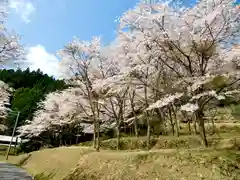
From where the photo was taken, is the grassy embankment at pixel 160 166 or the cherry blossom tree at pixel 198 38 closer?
the grassy embankment at pixel 160 166

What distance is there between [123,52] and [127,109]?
25.9ft

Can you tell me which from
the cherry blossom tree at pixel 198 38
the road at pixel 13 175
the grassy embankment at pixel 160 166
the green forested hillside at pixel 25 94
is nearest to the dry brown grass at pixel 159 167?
the grassy embankment at pixel 160 166

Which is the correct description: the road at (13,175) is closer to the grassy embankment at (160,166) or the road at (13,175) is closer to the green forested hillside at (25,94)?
the grassy embankment at (160,166)

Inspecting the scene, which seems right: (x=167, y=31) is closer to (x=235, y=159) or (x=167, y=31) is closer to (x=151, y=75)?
(x=151, y=75)

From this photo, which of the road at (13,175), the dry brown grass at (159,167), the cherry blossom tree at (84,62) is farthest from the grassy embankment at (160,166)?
the cherry blossom tree at (84,62)

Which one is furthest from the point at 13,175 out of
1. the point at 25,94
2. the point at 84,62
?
the point at 25,94

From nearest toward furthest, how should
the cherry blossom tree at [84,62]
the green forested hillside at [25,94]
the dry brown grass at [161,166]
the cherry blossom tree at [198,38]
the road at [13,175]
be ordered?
the dry brown grass at [161,166]
the cherry blossom tree at [198,38]
the road at [13,175]
the cherry blossom tree at [84,62]
the green forested hillside at [25,94]

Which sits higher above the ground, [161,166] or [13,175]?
[161,166]

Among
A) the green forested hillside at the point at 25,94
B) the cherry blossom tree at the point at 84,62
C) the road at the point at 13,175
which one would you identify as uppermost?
the green forested hillside at the point at 25,94

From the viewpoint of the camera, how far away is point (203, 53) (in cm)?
944

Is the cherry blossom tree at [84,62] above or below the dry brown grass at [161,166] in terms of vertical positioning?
above

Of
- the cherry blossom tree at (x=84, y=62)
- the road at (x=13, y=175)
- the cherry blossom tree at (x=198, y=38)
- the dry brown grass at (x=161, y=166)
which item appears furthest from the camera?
the cherry blossom tree at (x=84, y=62)

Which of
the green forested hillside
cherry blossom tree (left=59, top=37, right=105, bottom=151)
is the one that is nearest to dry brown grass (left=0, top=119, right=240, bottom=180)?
cherry blossom tree (left=59, top=37, right=105, bottom=151)

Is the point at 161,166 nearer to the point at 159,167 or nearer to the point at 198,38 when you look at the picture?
the point at 159,167
